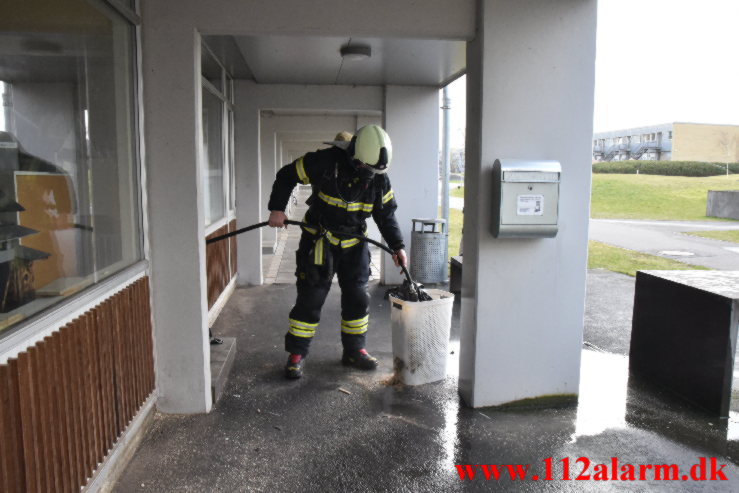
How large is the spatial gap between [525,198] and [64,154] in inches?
102

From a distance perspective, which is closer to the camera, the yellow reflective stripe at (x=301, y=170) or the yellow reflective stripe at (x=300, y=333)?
the yellow reflective stripe at (x=301, y=170)

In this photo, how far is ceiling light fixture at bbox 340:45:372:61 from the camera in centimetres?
554

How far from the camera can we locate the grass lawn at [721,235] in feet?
54.5

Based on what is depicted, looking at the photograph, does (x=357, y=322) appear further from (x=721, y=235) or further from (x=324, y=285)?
(x=721, y=235)

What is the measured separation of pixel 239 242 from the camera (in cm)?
812

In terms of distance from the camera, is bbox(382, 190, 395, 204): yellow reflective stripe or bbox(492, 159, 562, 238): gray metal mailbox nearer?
bbox(492, 159, 562, 238): gray metal mailbox

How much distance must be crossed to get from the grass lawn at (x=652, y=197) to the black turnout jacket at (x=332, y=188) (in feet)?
75.0

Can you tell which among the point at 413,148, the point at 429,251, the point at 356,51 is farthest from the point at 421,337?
the point at 413,148

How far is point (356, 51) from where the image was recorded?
5.58m

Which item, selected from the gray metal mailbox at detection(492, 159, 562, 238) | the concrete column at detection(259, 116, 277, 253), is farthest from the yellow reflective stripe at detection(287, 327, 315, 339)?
the concrete column at detection(259, 116, 277, 253)

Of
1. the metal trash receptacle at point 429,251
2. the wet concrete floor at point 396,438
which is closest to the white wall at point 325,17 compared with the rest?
the wet concrete floor at point 396,438

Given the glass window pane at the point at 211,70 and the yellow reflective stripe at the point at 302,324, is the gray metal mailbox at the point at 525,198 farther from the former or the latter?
the glass window pane at the point at 211,70

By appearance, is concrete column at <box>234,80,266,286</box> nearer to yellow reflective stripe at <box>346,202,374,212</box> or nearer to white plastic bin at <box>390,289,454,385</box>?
yellow reflective stripe at <box>346,202,374,212</box>

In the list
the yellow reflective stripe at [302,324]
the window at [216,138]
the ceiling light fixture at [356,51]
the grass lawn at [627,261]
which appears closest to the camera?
the yellow reflective stripe at [302,324]
